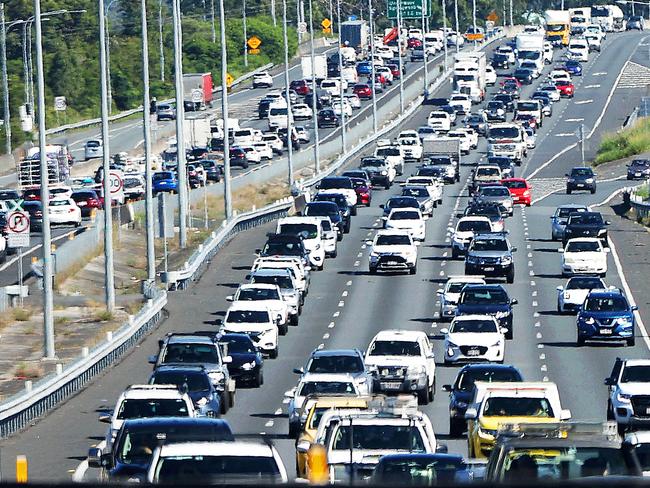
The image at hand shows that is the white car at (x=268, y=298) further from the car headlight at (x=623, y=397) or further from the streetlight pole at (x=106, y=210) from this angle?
the car headlight at (x=623, y=397)

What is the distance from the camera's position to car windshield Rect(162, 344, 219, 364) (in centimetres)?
4134

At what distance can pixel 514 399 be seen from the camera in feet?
106

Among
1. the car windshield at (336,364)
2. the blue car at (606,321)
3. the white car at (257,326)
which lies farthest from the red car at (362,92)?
the car windshield at (336,364)

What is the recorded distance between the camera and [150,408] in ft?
102

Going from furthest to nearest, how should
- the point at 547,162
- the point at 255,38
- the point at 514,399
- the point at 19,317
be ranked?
the point at 255,38
the point at 547,162
the point at 19,317
the point at 514,399

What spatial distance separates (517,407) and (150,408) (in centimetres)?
598

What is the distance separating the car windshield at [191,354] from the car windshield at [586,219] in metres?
32.7

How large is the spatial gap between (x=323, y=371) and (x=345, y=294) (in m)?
23.4

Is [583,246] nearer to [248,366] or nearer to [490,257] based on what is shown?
[490,257]

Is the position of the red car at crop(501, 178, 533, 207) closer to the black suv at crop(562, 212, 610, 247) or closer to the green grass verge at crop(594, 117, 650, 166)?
the black suv at crop(562, 212, 610, 247)

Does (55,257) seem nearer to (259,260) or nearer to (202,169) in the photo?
(259,260)

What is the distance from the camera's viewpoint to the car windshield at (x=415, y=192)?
82.6 metres

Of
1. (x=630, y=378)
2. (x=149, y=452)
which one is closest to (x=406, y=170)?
(x=630, y=378)

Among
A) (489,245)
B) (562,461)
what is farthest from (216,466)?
(489,245)
